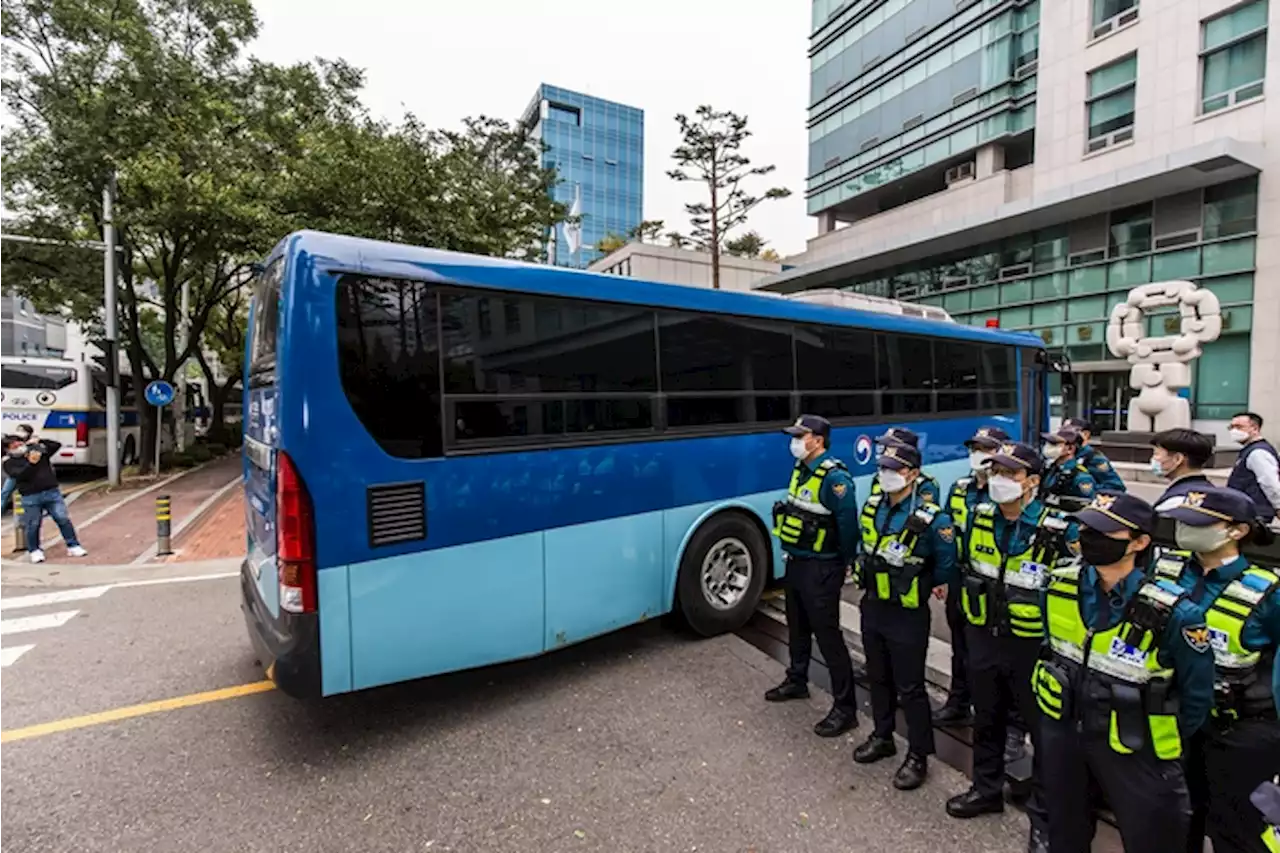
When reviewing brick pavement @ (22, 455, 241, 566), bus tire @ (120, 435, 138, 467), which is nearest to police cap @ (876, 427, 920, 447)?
brick pavement @ (22, 455, 241, 566)

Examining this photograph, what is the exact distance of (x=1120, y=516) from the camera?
2.18 m

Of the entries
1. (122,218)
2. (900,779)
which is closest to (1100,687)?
(900,779)

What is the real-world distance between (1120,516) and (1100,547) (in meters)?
0.12

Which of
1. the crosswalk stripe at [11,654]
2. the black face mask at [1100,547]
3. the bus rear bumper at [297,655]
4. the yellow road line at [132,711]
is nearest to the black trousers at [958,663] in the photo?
the black face mask at [1100,547]

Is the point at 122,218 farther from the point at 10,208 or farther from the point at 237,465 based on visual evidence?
the point at 237,465

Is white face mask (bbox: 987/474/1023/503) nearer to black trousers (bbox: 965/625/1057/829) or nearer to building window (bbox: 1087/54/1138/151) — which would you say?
black trousers (bbox: 965/625/1057/829)

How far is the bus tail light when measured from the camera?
10.9 feet

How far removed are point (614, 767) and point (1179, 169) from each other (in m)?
23.9

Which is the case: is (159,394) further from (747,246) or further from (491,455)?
(747,246)

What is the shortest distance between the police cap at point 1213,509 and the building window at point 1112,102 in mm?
26901

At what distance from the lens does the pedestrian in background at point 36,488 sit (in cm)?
799

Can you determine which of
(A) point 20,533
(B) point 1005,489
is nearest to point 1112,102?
(B) point 1005,489

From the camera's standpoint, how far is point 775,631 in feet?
17.5

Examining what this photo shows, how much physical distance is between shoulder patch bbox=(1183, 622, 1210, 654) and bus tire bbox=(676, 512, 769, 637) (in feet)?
10.7
